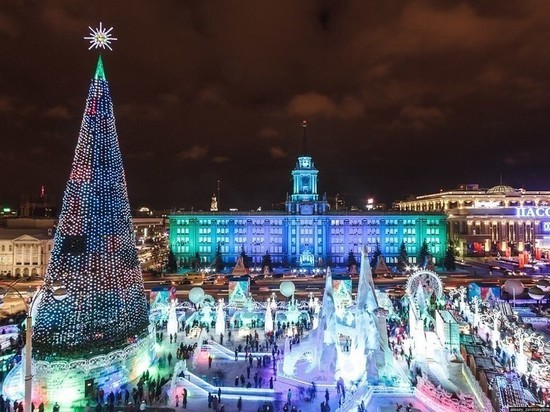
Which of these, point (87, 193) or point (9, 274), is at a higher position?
point (87, 193)

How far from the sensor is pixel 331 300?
25969 millimetres

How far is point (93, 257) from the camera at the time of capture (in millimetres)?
20547

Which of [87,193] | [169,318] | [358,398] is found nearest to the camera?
[358,398]

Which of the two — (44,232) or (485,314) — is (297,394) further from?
(44,232)

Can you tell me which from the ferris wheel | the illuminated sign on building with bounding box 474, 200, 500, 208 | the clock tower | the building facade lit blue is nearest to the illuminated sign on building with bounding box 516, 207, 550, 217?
the illuminated sign on building with bounding box 474, 200, 500, 208

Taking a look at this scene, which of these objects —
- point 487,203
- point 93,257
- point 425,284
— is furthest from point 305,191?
point 93,257

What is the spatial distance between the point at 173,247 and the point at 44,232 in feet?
77.0

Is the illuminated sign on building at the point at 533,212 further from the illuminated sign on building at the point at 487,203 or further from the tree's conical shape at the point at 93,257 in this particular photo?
the tree's conical shape at the point at 93,257

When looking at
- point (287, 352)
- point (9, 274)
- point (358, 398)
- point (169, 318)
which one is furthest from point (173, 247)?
point (358, 398)

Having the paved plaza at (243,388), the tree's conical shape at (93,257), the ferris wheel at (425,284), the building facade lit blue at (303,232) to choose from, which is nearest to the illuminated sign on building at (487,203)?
the building facade lit blue at (303,232)

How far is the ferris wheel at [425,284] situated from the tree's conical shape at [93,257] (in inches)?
844

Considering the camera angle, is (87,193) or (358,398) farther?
(87,193)

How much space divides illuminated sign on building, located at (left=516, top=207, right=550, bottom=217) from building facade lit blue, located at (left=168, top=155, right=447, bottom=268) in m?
22.8

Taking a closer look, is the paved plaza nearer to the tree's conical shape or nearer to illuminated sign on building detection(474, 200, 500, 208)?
the tree's conical shape
